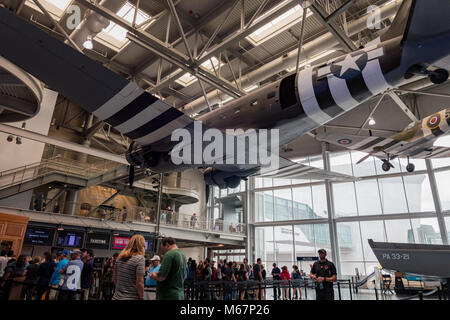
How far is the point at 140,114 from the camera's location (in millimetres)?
5457

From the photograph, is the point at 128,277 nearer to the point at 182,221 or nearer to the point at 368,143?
the point at 368,143

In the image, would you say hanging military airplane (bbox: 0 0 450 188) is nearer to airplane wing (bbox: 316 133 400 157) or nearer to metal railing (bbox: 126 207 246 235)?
airplane wing (bbox: 316 133 400 157)

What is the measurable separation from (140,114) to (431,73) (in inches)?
192

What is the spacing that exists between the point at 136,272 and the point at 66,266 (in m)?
4.01

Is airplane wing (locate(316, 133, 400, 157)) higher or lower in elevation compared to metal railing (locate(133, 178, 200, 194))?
lower

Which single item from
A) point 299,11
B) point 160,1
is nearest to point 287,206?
point 299,11

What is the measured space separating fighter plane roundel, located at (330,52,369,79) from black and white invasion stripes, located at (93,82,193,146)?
293 cm

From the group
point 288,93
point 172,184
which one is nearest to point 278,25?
point 288,93

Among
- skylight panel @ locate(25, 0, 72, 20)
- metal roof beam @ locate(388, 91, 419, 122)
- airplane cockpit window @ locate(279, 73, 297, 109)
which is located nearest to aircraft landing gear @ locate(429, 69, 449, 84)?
airplane cockpit window @ locate(279, 73, 297, 109)

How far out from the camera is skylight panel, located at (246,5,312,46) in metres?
12.0

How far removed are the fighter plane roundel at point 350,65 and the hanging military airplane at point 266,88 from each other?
0.06 feet

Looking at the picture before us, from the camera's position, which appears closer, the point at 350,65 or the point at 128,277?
the point at 128,277
